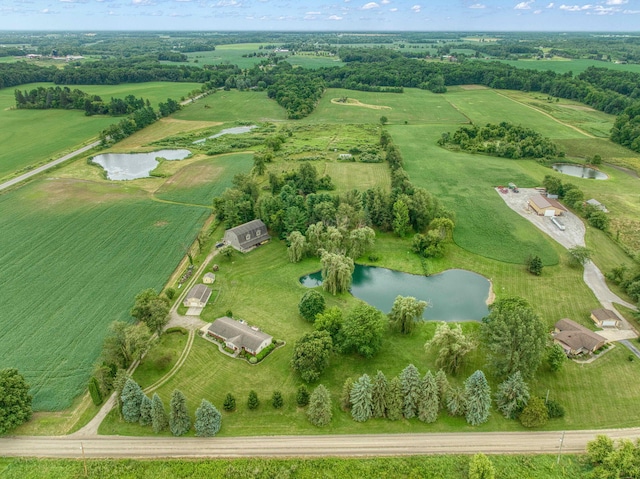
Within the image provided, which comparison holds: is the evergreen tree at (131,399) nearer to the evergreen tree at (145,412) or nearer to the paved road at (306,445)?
the evergreen tree at (145,412)

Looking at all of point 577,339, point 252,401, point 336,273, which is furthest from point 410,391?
point 577,339

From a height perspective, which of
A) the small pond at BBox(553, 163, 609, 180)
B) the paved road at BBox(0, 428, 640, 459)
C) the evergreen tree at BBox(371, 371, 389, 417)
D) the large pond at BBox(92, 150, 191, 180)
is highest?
the evergreen tree at BBox(371, 371, 389, 417)

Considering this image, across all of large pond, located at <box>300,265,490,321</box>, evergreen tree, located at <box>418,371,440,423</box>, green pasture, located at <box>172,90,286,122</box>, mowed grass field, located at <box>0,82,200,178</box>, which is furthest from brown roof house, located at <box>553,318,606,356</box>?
green pasture, located at <box>172,90,286,122</box>

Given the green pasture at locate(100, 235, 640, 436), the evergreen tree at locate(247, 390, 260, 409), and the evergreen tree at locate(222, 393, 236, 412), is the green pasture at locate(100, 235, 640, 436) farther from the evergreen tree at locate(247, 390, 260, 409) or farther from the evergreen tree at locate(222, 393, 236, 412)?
the evergreen tree at locate(247, 390, 260, 409)

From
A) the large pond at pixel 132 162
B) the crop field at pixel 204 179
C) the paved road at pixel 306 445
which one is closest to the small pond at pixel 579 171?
the paved road at pixel 306 445

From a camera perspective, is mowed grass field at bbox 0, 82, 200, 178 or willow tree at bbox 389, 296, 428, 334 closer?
willow tree at bbox 389, 296, 428, 334

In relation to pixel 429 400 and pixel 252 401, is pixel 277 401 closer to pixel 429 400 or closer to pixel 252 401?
pixel 252 401

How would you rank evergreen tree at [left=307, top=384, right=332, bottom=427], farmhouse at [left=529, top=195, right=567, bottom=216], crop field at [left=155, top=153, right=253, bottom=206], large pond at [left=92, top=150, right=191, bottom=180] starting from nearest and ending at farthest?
evergreen tree at [left=307, top=384, right=332, bottom=427] < farmhouse at [left=529, top=195, right=567, bottom=216] < crop field at [left=155, top=153, right=253, bottom=206] < large pond at [left=92, top=150, right=191, bottom=180]
